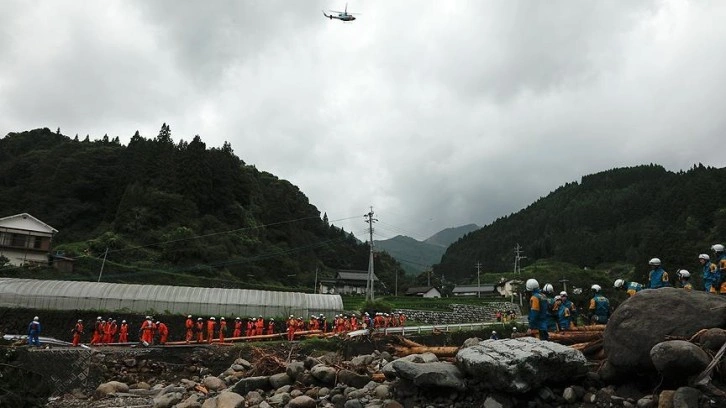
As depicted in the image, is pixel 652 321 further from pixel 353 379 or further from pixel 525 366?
pixel 353 379

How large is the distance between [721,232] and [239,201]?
81.2 meters

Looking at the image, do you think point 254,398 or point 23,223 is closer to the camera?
point 254,398

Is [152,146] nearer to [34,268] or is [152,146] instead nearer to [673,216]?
[34,268]

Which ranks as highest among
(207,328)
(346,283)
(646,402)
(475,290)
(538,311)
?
(346,283)

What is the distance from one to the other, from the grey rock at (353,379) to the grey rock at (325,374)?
0.23 metres

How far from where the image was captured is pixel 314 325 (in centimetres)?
3675

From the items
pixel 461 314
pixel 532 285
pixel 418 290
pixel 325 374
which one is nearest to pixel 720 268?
pixel 532 285

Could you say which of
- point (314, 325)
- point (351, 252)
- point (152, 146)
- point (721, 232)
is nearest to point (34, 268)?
point (314, 325)

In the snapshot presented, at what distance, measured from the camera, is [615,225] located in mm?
137250

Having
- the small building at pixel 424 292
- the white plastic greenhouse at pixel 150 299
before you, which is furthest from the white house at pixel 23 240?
the small building at pixel 424 292

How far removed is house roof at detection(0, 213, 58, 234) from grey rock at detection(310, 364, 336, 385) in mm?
51939

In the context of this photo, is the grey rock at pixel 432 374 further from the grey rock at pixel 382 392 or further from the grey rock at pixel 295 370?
the grey rock at pixel 295 370

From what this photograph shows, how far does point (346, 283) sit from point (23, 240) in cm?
4918

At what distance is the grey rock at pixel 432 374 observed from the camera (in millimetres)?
10930
